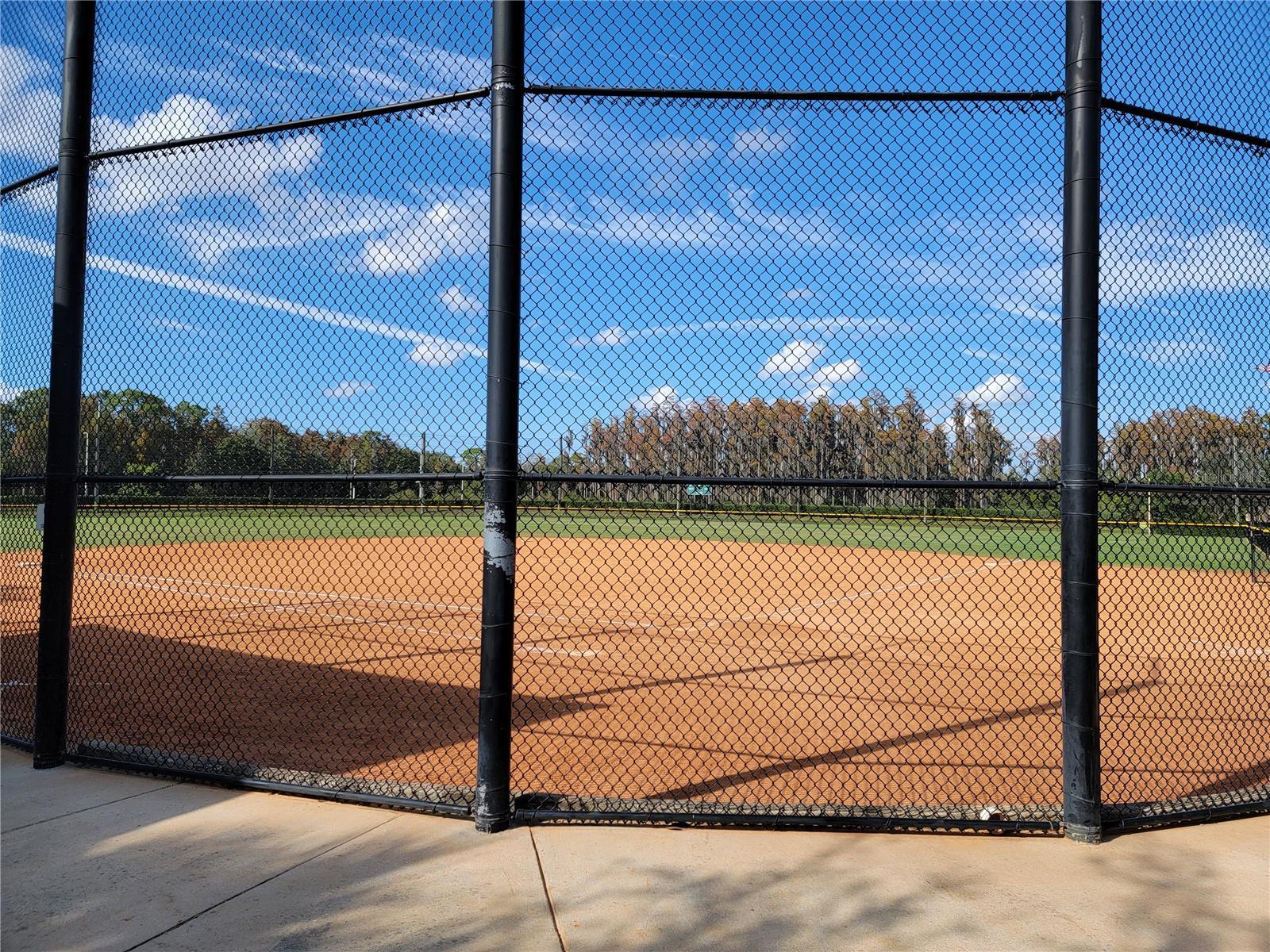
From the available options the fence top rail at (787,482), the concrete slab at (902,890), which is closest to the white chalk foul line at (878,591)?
the fence top rail at (787,482)

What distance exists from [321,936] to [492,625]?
152 cm

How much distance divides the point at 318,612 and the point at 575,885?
36.6ft

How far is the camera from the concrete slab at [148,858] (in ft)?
9.91

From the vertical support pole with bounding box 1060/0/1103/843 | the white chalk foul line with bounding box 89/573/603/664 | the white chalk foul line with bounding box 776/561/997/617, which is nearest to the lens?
the vertical support pole with bounding box 1060/0/1103/843

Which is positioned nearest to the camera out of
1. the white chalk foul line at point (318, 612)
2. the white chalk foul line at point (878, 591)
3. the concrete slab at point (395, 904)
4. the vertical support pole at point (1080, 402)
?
the concrete slab at point (395, 904)

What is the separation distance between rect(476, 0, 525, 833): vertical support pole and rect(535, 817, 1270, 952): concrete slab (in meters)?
0.63

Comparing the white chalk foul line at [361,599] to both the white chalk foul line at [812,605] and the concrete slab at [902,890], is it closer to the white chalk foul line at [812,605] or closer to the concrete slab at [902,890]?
the white chalk foul line at [812,605]

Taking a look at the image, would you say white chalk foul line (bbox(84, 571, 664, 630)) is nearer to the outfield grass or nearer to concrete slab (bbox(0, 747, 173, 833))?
the outfield grass

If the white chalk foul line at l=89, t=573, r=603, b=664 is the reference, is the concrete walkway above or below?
above

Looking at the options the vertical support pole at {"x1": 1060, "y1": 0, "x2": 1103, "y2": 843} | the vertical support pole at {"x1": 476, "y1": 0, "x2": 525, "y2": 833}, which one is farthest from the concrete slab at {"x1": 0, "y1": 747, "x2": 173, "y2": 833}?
the vertical support pole at {"x1": 1060, "y1": 0, "x2": 1103, "y2": 843}

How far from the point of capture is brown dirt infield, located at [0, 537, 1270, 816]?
562 cm

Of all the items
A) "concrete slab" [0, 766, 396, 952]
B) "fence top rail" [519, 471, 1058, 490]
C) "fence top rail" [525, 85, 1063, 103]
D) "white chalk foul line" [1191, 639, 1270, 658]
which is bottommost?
"white chalk foul line" [1191, 639, 1270, 658]

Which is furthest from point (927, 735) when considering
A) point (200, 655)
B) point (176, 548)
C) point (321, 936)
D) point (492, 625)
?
point (176, 548)

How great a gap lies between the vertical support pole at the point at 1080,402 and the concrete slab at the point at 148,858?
11.5 feet
